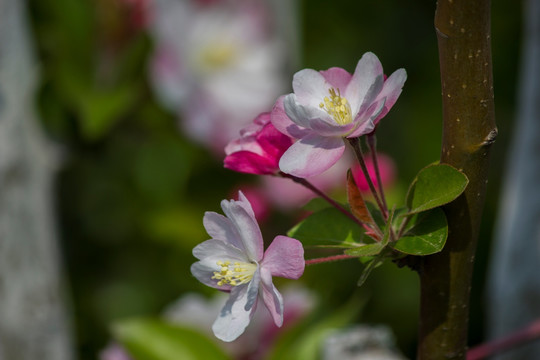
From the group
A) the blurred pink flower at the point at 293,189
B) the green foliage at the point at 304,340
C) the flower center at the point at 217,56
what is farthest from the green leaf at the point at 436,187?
the flower center at the point at 217,56

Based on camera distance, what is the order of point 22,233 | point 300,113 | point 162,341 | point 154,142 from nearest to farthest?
point 300,113, point 162,341, point 22,233, point 154,142

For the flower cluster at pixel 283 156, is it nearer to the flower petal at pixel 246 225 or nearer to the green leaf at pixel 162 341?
the flower petal at pixel 246 225

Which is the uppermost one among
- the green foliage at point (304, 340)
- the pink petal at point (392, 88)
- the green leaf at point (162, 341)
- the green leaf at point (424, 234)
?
the pink petal at point (392, 88)

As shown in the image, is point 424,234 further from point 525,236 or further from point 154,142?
point 154,142

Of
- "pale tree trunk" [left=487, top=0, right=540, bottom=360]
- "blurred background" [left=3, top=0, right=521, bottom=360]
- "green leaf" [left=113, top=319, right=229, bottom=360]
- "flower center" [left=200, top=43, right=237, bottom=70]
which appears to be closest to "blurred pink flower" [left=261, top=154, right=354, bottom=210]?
"blurred background" [left=3, top=0, right=521, bottom=360]

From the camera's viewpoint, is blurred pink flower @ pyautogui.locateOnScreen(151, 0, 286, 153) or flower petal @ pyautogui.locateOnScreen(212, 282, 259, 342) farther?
blurred pink flower @ pyautogui.locateOnScreen(151, 0, 286, 153)

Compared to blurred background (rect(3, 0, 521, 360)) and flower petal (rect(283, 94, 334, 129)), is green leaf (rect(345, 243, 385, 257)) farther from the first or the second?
blurred background (rect(3, 0, 521, 360))

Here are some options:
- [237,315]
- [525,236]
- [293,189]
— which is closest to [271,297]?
[237,315]
